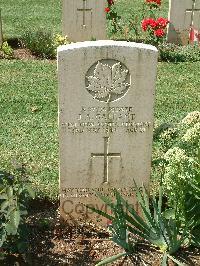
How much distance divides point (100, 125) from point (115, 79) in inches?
16.0

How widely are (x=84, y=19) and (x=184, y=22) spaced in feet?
6.83

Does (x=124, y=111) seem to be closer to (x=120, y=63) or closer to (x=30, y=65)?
(x=120, y=63)

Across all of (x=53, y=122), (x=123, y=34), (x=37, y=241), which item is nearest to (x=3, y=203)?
(x=37, y=241)

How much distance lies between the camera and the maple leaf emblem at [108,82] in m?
3.72

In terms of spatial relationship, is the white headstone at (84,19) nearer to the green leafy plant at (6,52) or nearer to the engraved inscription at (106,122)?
the green leafy plant at (6,52)

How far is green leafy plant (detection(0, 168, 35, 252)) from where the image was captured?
330 centimetres

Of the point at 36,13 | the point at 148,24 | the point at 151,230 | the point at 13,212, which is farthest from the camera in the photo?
the point at 36,13

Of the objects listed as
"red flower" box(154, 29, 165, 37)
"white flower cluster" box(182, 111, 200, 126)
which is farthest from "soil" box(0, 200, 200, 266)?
"red flower" box(154, 29, 165, 37)

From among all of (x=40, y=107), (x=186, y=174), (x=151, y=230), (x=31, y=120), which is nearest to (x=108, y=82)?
(x=186, y=174)

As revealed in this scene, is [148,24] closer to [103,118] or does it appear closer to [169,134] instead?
[169,134]

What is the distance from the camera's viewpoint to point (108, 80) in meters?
3.78

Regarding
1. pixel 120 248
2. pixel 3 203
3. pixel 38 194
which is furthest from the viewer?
pixel 38 194

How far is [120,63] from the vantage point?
3717 mm

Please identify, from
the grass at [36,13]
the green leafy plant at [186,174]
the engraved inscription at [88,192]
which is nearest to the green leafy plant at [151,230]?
the green leafy plant at [186,174]
